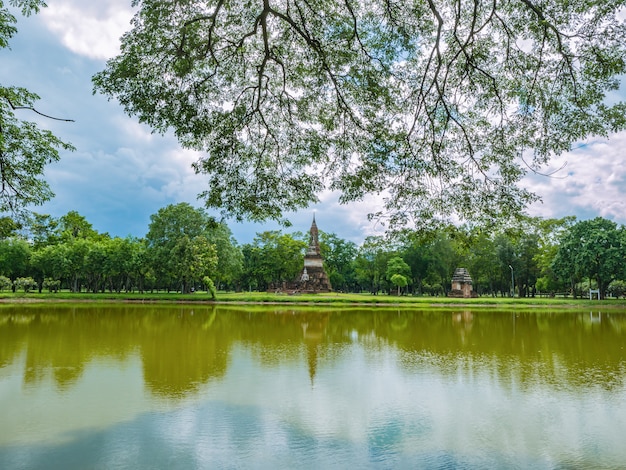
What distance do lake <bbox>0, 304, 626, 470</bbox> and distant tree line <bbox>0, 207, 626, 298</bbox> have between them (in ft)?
53.7

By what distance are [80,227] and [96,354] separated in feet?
155

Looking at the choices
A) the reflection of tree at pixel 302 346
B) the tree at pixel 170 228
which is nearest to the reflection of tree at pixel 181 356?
the reflection of tree at pixel 302 346

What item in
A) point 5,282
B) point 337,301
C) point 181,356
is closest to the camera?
point 181,356

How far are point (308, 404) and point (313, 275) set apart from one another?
1480 inches

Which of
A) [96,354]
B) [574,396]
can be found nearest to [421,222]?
[574,396]

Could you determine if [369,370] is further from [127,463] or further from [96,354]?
[96,354]

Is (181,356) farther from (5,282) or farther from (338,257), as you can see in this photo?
(338,257)

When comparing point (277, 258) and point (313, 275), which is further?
point (277, 258)

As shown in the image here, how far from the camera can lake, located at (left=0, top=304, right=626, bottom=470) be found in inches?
217

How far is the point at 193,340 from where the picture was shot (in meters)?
14.5

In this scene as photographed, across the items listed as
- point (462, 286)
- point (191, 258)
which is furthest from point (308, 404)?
point (462, 286)

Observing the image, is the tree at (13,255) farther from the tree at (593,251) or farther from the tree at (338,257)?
the tree at (593,251)

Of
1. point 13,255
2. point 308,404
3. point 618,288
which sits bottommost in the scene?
point 308,404

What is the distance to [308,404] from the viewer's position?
7.52 metres
